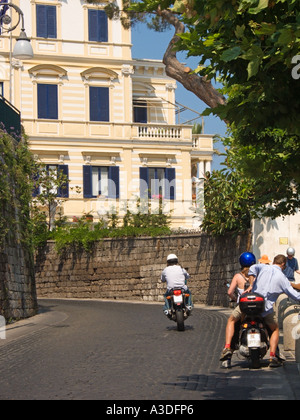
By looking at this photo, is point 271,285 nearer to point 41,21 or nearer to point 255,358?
point 255,358

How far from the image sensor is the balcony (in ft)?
69.4

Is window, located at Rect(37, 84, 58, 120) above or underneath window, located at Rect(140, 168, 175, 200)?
above

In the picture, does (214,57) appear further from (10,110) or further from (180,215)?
(180,215)

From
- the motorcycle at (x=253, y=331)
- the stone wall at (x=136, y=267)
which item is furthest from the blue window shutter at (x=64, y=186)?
the motorcycle at (x=253, y=331)

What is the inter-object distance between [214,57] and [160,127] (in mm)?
34938

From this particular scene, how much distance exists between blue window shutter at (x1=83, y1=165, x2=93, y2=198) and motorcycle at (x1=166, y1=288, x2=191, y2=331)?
2282 cm

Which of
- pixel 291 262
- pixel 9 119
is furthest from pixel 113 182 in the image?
pixel 291 262

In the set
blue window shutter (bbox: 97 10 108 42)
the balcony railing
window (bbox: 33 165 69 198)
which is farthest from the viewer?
blue window shutter (bbox: 97 10 108 42)

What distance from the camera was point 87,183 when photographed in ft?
135

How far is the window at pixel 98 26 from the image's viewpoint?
139 ft

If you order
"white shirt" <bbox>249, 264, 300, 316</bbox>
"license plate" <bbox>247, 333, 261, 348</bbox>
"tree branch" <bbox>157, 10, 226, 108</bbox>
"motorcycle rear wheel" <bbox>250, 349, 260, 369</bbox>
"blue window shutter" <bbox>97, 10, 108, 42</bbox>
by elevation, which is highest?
"blue window shutter" <bbox>97, 10, 108, 42</bbox>

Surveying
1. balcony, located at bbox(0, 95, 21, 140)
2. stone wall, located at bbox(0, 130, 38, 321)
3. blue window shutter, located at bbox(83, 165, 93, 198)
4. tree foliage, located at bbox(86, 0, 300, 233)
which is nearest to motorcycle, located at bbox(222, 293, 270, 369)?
tree foliage, located at bbox(86, 0, 300, 233)

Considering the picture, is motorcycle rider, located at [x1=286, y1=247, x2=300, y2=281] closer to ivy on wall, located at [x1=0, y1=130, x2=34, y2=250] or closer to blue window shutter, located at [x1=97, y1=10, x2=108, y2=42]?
ivy on wall, located at [x1=0, y1=130, x2=34, y2=250]

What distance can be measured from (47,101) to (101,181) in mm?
4510
